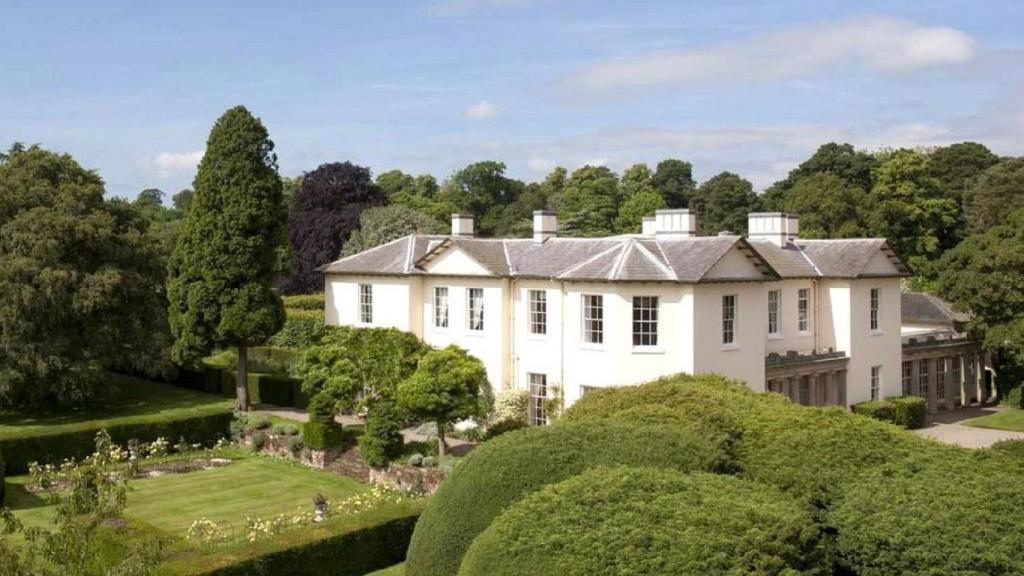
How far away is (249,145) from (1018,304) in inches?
1144

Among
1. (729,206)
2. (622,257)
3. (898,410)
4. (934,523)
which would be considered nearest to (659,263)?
(622,257)

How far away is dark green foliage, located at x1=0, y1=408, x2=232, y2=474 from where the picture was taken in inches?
1097

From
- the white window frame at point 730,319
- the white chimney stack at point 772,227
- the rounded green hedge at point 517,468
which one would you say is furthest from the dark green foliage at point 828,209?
the rounded green hedge at point 517,468

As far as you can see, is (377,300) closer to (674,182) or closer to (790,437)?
(790,437)

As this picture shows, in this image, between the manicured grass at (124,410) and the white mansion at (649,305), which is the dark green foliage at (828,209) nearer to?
the white mansion at (649,305)

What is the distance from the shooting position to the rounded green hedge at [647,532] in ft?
34.2

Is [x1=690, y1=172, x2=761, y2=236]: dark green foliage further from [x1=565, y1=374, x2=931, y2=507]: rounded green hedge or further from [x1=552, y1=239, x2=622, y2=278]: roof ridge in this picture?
[x1=565, y1=374, x2=931, y2=507]: rounded green hedge

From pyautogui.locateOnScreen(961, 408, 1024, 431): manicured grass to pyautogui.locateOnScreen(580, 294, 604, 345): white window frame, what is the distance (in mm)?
15460

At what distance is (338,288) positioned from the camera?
36969mm

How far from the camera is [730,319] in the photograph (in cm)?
2873

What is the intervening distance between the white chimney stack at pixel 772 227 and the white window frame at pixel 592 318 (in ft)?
30.8

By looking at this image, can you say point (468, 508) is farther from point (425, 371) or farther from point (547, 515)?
point (425, 371)

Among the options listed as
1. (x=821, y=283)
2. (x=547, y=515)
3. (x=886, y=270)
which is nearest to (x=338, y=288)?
(x=821, y=283)

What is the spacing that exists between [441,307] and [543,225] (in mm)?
4645
